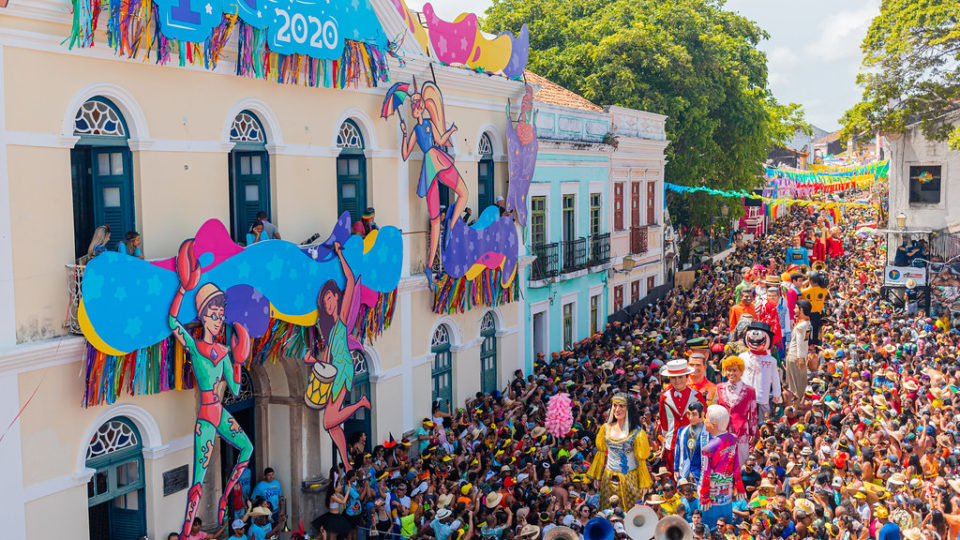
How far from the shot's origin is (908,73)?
29.4 m

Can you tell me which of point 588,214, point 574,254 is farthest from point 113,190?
point 588,214

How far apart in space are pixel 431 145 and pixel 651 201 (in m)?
14.3

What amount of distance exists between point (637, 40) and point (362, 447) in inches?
786

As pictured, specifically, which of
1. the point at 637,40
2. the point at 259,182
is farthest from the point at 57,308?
the point at 637,40

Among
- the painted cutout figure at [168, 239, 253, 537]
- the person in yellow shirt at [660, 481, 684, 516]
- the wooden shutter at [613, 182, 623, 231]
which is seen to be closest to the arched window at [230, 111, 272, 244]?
the painted cutout figure at [168, 239, 253, 537]

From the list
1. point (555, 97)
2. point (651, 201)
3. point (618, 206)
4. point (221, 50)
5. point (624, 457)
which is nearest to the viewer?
point (221, 50)

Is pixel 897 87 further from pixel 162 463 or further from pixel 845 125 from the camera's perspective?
pixel 162 463

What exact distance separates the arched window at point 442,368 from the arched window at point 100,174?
303 inches

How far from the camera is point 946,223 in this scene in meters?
31.2

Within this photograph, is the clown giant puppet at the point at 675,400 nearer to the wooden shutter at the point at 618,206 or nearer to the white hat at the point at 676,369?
the white hat at the point at 676,369

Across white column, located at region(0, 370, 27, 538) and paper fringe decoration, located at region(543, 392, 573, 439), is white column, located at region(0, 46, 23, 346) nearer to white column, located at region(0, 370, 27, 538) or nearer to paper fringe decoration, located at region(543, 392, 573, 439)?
white column, located at region(0, 370, 27, 538)

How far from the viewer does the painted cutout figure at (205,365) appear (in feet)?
40.5

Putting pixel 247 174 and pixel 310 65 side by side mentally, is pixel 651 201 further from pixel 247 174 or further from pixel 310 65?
pixel 247 174

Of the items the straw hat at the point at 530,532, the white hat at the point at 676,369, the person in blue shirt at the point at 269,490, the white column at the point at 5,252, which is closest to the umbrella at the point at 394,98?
the person in blue shirt at the point at 269,490
